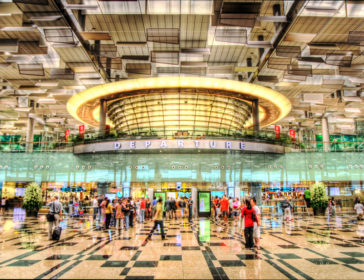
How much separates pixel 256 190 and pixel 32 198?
55.5ft

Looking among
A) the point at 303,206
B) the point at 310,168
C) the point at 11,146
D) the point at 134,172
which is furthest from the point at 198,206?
the point at 11,146

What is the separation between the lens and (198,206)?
1859cm

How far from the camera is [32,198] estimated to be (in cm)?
1830

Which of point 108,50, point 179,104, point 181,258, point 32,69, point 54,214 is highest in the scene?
point 179,104

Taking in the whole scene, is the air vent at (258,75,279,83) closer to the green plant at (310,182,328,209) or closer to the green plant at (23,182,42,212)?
the green plant at (310,182,328,209)

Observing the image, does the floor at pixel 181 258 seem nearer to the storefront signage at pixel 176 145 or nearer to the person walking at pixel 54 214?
the person walking at pixel 54 214

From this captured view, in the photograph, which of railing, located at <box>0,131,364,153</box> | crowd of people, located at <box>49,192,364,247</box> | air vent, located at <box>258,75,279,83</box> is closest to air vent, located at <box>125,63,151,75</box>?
railing, located at <box>0,131,364,153</box>

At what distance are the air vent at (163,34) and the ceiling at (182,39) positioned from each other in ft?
0.17

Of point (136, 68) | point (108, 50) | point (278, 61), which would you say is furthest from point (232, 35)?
point (136, 68)

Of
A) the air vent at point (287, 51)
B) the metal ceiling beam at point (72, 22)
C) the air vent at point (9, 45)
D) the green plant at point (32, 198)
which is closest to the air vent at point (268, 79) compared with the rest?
the air vent at point (287, 51)

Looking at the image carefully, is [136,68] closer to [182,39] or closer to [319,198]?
[182,39]

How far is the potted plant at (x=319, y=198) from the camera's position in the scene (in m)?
19.3

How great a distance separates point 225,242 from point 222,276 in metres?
3.74

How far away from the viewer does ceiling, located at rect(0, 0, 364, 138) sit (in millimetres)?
12820
